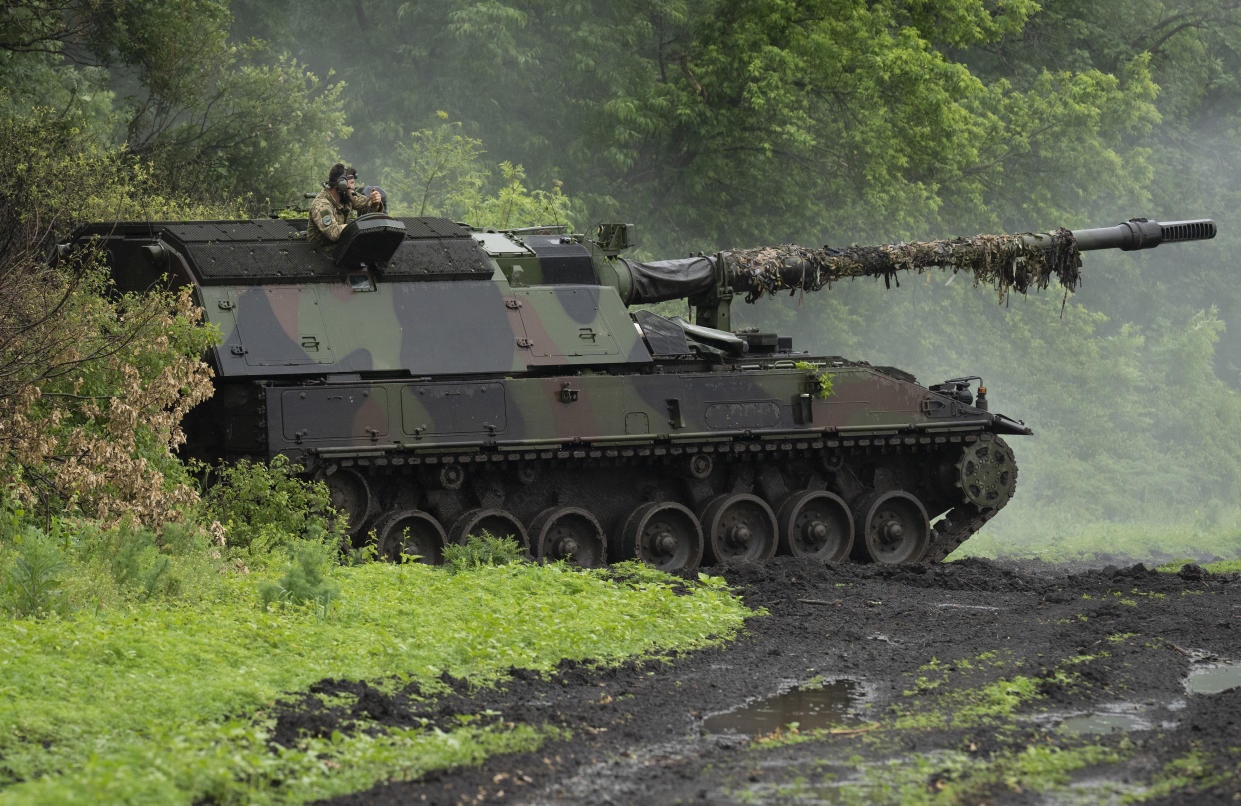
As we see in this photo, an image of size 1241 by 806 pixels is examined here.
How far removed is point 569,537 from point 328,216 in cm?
367

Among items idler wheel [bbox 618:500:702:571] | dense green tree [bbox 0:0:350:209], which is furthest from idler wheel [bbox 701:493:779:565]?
dense green tree [bbox 0:0:350:209]

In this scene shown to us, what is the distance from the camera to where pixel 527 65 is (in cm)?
3347

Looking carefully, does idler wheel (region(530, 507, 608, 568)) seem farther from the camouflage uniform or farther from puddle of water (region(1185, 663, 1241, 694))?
puddle of water (region(1185, 663, 1241, 694))

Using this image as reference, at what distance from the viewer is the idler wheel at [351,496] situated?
14.1 meters

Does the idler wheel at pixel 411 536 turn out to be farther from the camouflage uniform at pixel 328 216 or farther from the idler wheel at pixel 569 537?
the camouflage uniform at pixel 328 216

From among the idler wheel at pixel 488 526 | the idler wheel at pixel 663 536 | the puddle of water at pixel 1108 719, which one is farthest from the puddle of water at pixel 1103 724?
the idler wheel at pixel 663 536

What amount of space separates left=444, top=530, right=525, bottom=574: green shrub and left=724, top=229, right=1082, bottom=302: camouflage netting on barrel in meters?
5.06

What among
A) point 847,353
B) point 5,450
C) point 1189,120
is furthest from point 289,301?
point 1189,120

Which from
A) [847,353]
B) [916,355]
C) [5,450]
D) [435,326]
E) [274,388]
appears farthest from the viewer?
[916,355]

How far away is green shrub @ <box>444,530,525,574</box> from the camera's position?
1365 cm

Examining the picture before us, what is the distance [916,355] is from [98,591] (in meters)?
32.6

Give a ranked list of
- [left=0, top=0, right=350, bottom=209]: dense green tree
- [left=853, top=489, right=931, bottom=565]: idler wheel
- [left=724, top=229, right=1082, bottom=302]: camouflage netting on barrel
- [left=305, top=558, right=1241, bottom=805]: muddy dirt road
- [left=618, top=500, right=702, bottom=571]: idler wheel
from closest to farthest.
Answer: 1. [left=305, top=558, right=1241, bottom=805]: muddy dirt road
2. [left=618, top=500, right=702, bottom=571]: idler wheel
3. [left=853, top=489, right=931, bottom=565]: idler wheel
4. [left=724, top=229, right=1082, bottom=302]: camouflage netting on barrel
5. [left=0, top=0, right=350, bottom=209]: dense green tree

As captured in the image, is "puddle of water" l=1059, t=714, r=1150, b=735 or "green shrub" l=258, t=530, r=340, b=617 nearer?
"puddle of water" l=1059, t=714, r=1150, b=735

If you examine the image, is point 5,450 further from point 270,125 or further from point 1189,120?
point 1189,120
